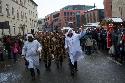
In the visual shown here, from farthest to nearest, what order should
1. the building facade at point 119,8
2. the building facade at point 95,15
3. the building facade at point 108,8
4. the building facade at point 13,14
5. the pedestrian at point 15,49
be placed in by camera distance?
the building facade at point 95,15 < the building facade at point 108,8 < the building facade at point 119,8 < the building facade at point 13,14 < the pedestrian at point 15,49

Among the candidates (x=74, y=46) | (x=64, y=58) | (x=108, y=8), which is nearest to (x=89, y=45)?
(x=64, y=58)

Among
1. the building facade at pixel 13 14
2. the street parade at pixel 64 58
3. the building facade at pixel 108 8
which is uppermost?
the building facade at pixel 108 8

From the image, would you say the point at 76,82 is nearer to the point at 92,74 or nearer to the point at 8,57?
the point at 92,74

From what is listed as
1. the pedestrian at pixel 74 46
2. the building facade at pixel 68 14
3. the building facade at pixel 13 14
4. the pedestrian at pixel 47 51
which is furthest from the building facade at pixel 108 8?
the building facade at pixel 68 14

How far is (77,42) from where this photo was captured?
1439 centimetres

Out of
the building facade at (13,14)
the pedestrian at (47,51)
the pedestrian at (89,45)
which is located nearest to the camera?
the pedestrian at (47,51)

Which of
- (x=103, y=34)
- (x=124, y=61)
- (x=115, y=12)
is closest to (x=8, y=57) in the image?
(x=103, y=34)

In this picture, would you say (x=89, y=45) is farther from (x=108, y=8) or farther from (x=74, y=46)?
(x=108, y=8)

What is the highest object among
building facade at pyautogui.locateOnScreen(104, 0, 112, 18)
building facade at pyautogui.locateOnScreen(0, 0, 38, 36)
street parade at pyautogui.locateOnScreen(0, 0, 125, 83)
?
→ building facade at pyautogui.locateOnScreen(104, 0, 112, 18)

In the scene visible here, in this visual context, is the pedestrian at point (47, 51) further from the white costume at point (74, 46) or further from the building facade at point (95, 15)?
the building facade at point (95, 15)

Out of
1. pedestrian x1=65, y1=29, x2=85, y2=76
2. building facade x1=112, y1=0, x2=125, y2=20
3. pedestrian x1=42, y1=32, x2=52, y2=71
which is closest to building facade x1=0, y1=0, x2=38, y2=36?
building facade x1=112, y1=0, x2=125, y2=20

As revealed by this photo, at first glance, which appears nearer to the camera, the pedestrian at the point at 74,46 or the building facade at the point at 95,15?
the pedestrian at the point at 74,46

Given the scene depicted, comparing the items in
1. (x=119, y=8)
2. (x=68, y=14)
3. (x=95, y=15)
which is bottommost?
(x=119, y=8)

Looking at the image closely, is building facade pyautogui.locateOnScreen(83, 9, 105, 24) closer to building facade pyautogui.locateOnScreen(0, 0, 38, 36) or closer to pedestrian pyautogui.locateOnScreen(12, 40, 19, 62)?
building facade pyautogui.locateOnScreen(0, 0, 38, 36)
